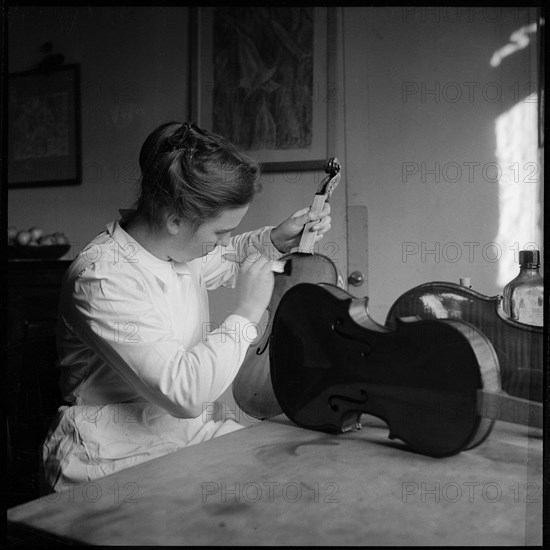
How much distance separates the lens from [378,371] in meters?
0.73

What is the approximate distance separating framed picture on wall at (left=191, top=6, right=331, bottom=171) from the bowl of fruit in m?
0.24

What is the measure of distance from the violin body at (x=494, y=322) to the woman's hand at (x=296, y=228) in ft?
0.45

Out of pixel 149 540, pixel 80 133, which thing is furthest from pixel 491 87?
pixel 149 540

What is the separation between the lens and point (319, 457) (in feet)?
2.34

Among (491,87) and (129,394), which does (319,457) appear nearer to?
(129,394)

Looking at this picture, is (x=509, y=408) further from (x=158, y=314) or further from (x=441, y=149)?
(x=158, y=314)

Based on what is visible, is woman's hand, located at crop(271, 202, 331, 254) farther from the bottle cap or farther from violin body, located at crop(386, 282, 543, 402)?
the bottle cap

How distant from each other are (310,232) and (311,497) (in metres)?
0.32

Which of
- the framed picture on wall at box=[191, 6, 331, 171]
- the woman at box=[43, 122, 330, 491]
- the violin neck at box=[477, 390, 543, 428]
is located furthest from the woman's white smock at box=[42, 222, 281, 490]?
the violin neck at box=[477, 390, 543, 428]

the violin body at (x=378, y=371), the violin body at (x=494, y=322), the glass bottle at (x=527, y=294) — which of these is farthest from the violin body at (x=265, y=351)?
the glass bottle at (x=527, y=294)

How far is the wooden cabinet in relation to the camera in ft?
2.52

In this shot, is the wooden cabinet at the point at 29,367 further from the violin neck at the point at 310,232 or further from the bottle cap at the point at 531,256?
the bottle cap at the point at 531,256

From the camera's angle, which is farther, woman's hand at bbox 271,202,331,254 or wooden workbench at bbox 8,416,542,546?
woman's hand at bbox 271,202,331,254

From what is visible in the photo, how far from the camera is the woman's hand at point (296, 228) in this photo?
2.48 ft
